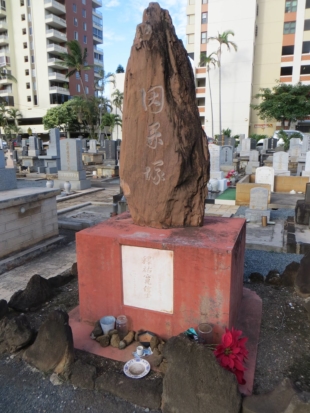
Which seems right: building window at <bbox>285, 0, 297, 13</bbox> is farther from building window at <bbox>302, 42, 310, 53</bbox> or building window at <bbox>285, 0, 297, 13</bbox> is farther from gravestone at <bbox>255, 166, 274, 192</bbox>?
gravestone at <bbox>255, 166, 274, 192</bbox>

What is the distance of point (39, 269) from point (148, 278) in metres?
3.10

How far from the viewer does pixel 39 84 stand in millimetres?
43469

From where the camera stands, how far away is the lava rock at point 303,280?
4305 millimetres

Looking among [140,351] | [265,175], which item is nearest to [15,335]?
[140,351]

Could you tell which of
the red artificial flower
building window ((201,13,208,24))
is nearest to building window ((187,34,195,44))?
building window ((201,13,208,24))

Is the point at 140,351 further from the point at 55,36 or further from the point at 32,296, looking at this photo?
the point at 55,36

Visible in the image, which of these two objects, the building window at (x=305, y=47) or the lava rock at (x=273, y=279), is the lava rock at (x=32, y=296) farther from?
the building window at (x=305, y=47)

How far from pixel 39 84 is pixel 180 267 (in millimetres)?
47251

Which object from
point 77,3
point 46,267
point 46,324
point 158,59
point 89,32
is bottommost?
point 46,267

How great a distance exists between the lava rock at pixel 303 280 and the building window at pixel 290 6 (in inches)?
1583

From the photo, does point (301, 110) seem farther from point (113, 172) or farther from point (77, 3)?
point (77, 3)

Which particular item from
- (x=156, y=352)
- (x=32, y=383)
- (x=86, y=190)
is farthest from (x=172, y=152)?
(x=86, y=190)

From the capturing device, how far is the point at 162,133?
3.49 meters

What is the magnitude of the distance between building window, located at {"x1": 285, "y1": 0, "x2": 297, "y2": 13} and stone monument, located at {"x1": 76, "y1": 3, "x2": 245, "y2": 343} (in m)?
40.0
